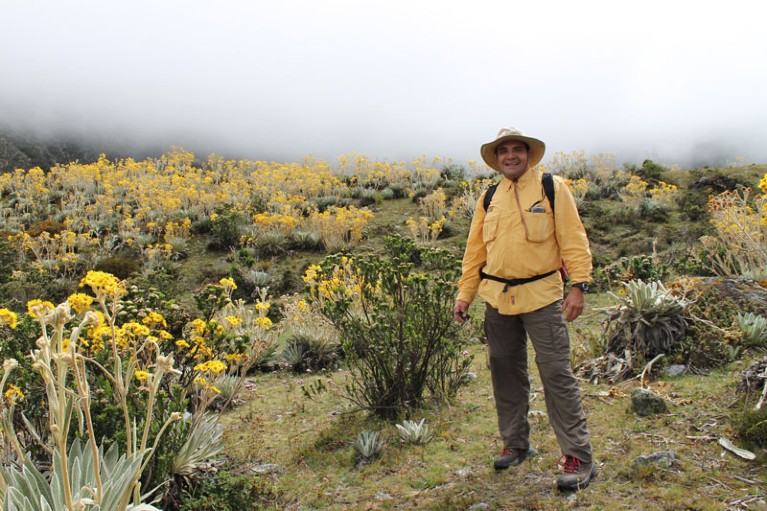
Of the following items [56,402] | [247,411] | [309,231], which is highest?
[56,402]

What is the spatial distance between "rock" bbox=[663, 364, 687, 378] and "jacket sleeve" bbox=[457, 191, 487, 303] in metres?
2.24

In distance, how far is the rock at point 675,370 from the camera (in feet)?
13.8

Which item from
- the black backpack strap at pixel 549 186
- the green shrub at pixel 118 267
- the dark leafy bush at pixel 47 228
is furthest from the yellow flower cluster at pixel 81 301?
the dark leafy bush at pixel 47 228

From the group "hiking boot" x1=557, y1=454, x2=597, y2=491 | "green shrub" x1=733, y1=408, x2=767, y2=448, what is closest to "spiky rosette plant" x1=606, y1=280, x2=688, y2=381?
"green shrub" x1=733, y1=408, x2=767, y2=448

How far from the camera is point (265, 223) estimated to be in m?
11.0

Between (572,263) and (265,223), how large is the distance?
9014mm

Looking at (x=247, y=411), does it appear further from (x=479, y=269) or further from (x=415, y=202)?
(x=415, y=202)

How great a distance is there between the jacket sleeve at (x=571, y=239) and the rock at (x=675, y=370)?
2188mm

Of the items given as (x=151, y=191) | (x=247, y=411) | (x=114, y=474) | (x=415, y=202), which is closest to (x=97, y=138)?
(x=151, y=191)

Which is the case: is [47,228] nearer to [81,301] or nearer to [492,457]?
[81,301]

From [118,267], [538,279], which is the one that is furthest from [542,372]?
[118,267]

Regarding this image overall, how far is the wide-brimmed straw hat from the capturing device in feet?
9.39

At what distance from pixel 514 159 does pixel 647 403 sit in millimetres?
2022

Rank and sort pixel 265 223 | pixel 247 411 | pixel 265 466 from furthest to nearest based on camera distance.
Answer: pixel 265 223, pixel 247 411, pixel 265 466
